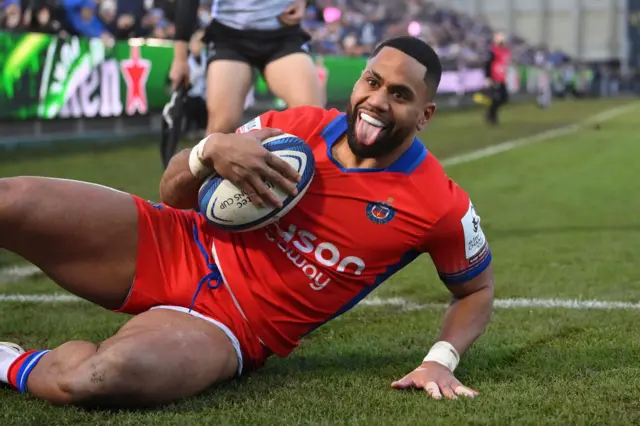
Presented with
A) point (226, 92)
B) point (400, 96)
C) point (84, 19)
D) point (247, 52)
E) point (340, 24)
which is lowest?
point (340, 24)

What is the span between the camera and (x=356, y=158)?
3570mm

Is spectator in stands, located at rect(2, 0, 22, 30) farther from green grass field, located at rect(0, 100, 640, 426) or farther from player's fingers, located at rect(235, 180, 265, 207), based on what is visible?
player's fingers, located at rect(235, 180, 265, 207)

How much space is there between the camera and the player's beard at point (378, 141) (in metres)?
3.45

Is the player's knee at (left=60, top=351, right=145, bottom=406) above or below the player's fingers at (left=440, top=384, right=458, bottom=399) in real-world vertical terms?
above

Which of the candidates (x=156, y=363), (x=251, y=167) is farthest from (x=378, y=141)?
(x=156, y=363)

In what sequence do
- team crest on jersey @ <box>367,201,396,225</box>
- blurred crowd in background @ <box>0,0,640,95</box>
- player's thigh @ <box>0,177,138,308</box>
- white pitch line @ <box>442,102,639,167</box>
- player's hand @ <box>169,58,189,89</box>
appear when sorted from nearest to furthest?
player's thigh @ <box>0,177,138,308</box>
team crest on jersey @ <box>367,201,396,225</box>
player's hand @ <box>169,58,189,89</box>
white pitch line @ <box>442,102,639,167</box>
blurred crowd in background @ <box>0,0,640,95</box>

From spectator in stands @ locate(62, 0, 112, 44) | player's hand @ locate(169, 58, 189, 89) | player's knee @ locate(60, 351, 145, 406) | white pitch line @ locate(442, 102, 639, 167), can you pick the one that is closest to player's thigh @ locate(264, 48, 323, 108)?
player's hand @ locate(169, 58, 189, 89)

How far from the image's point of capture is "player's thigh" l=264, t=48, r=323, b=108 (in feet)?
18.8

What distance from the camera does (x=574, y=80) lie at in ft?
154

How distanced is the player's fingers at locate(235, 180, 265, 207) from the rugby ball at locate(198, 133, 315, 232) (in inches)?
0.8

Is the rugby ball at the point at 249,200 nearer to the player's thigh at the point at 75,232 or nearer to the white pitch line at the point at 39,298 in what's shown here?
the player's thigh at the point at 75,232

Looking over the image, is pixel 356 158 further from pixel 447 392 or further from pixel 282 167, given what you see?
pixel 447 392

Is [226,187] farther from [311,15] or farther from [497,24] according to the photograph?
[497,24]

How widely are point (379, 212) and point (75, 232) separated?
98cm
